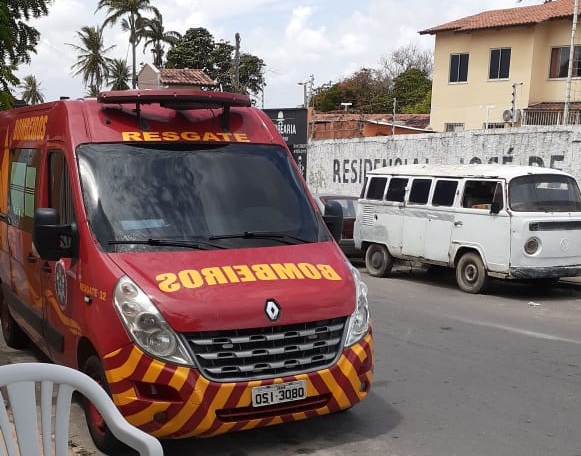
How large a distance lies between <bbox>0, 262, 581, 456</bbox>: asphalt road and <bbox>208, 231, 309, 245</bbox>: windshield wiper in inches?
53.0

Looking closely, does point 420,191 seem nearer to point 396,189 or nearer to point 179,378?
point 396,189

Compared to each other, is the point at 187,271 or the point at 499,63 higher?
the point at 499,63

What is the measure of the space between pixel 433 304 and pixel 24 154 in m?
6.24

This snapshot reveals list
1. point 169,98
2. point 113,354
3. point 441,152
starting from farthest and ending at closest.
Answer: point 441,152 → point 169,98 → point 113,354

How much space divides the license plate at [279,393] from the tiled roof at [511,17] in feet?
95.4

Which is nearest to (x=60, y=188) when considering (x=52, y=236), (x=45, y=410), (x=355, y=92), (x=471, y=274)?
(x=52, y=236)

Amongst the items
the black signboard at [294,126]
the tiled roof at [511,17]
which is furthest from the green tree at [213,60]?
the black signboard at [294,126]

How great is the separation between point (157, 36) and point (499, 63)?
116ft

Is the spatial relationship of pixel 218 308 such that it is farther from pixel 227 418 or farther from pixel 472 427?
pixel 472 427

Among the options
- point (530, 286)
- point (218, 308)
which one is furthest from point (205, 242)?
point (530, 286)

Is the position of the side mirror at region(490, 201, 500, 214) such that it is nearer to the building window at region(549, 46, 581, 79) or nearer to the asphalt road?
the asphalt road

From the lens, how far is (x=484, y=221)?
1038 cm

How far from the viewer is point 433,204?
1140 cm

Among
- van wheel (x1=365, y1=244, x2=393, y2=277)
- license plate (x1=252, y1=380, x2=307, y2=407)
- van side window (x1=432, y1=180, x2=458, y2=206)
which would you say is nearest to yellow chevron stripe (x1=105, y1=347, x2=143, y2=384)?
license plate (x1=252, y1=380, x2=307, y2=407)
